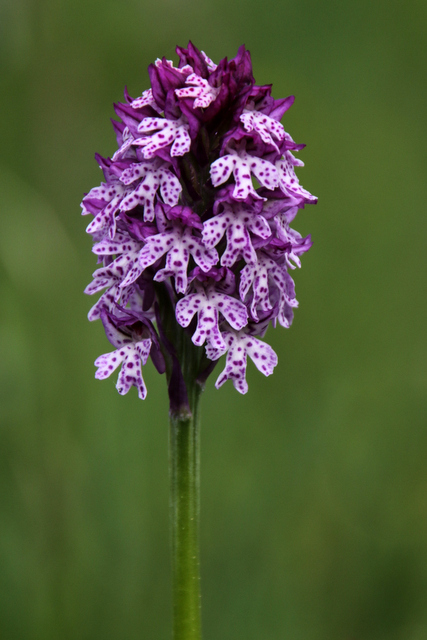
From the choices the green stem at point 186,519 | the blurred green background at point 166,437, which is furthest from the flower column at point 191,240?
the blurred green background at point 166,437

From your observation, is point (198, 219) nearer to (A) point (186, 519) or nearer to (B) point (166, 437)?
(A) point (186, 519)

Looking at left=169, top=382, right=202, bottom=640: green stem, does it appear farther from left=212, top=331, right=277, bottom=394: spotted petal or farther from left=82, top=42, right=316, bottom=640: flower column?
left=212, top=331, right=277, bottom=394: spotted petal

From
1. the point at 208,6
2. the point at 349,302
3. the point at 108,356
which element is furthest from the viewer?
the point at 208,6

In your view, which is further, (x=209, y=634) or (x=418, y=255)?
(x=418, y=255)

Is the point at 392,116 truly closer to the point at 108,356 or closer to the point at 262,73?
the point at 262,73

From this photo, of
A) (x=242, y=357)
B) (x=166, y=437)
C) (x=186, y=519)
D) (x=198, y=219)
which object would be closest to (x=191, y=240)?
(x=198, y=219)

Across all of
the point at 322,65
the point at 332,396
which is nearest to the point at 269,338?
the point at 332,396

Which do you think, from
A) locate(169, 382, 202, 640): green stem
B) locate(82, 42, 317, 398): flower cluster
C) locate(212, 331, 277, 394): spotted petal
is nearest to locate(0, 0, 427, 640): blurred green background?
locate(169, 382, 202, 640): green stem
